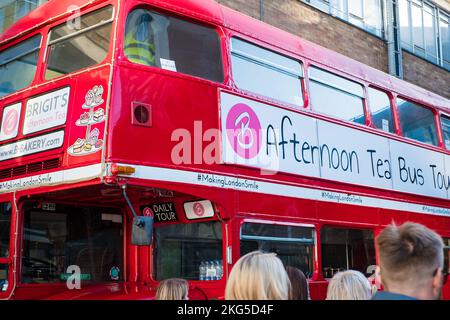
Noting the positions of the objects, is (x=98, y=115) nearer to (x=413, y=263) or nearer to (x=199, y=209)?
(x=199, y=209)

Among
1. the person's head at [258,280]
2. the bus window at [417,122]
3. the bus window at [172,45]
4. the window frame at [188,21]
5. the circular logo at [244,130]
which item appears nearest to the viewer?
the person's head at [258,280]

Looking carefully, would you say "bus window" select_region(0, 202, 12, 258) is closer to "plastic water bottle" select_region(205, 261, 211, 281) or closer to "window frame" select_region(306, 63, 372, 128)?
"plastic water bottle" select_region(205, 261, 211, 281)

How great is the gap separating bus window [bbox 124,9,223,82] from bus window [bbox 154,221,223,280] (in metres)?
1.56

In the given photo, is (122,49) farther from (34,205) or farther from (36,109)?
(34,205)

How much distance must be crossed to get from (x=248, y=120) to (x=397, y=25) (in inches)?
502

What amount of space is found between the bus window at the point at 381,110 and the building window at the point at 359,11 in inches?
271

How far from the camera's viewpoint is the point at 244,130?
6.44 meters

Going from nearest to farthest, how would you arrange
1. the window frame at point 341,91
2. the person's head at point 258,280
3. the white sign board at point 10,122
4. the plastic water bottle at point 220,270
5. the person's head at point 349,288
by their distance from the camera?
1. the person's head at point 258,280
2. the person's head at point 349,288
3. the plastic water bottle at point 220,270
4. the white sign board at point 10,122
5. the window frame at point 341,91

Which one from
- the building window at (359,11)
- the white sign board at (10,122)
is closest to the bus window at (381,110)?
the white sign board at (10,122)

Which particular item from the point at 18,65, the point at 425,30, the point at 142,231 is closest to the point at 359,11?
the point at 425,30

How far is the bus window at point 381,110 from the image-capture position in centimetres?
856

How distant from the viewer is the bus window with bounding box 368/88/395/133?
856 cm

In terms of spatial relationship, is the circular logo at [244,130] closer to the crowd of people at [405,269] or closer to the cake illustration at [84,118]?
the cake illustration at [84,118]

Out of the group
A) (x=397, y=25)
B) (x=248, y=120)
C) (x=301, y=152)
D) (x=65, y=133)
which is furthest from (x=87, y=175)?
(x=397, y=25)
